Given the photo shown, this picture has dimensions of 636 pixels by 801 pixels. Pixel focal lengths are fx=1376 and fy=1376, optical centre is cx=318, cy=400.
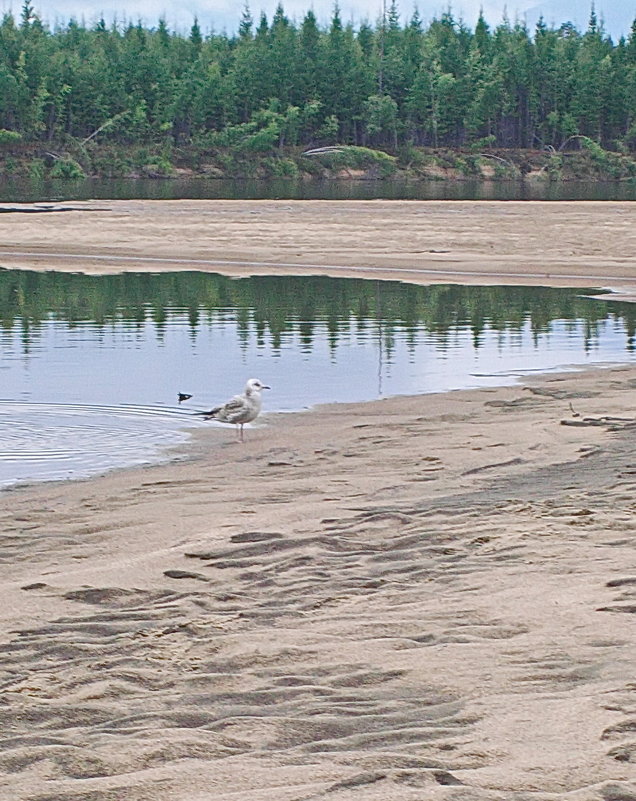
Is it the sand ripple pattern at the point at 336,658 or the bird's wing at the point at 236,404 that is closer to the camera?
the sand ripple pattern at the point at 336,658

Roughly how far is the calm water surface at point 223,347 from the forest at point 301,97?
213 ft

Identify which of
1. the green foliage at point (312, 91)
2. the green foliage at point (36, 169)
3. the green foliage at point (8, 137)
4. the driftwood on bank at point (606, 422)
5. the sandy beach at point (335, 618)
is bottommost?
the sandy beach at point (335, 618)

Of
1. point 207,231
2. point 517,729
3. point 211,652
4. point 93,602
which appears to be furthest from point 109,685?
point 207,231

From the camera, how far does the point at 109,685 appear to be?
483 centimetres

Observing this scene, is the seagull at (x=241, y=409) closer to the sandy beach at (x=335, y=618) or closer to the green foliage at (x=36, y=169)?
the sandy beach at (x=335, y=618)

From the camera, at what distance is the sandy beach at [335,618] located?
4.09 metres

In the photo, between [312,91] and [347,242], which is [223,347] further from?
[312,91]

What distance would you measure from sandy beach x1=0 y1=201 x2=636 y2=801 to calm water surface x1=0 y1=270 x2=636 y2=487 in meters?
1.12

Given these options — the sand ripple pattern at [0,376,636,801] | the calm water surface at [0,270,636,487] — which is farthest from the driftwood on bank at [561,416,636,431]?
the calm water surface at [0,270,636,487]

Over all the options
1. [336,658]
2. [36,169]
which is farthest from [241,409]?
[36,169]

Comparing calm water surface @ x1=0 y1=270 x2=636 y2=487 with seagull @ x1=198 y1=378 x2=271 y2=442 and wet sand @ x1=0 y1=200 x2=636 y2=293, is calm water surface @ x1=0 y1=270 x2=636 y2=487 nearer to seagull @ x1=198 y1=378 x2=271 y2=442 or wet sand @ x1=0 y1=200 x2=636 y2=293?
seagull @ x1=198 y1=378 x2=271 y2=442

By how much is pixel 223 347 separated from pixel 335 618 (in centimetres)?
1148

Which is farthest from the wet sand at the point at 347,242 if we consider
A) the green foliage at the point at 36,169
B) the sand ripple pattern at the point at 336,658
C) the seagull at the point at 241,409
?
the green foliage at the point at 36,169

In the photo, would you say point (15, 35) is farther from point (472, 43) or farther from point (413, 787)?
point (413, 787)
